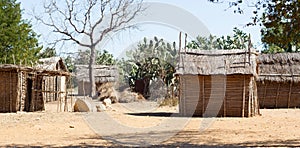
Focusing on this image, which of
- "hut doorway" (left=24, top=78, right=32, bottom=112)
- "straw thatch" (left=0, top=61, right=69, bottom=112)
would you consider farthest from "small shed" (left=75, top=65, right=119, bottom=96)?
"straw thatch" (left=0, top=61, right=69, bottom=112)

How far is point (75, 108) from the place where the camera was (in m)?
23.5

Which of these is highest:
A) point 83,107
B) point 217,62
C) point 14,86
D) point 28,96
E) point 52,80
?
point 217,62

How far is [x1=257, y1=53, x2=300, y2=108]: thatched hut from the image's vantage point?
87.5 ft

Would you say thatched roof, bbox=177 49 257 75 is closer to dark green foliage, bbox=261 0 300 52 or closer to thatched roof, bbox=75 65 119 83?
dark green foliage, bbox=261 0 300 52

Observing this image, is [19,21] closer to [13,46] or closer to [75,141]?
[13,46]

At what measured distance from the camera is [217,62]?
68.1ft

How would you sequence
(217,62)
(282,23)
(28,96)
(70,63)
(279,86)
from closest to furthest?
(282,23)
(217,62)
(28,96)
(279,86)
(70,63)

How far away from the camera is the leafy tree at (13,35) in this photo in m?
34.3

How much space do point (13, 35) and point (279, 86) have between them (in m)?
20.3

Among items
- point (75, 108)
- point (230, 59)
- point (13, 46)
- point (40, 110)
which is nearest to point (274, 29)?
point (230, 59)

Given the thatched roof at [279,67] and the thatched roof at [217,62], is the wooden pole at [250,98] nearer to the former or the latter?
the thatched roof at [217,62]

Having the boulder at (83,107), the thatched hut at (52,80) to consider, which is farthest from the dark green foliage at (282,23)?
the thatched hut at (52,80)

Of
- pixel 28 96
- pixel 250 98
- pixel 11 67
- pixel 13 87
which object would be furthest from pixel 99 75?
pixel 250 98

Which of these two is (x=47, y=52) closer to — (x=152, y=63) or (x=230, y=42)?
(x=152, y=63)
